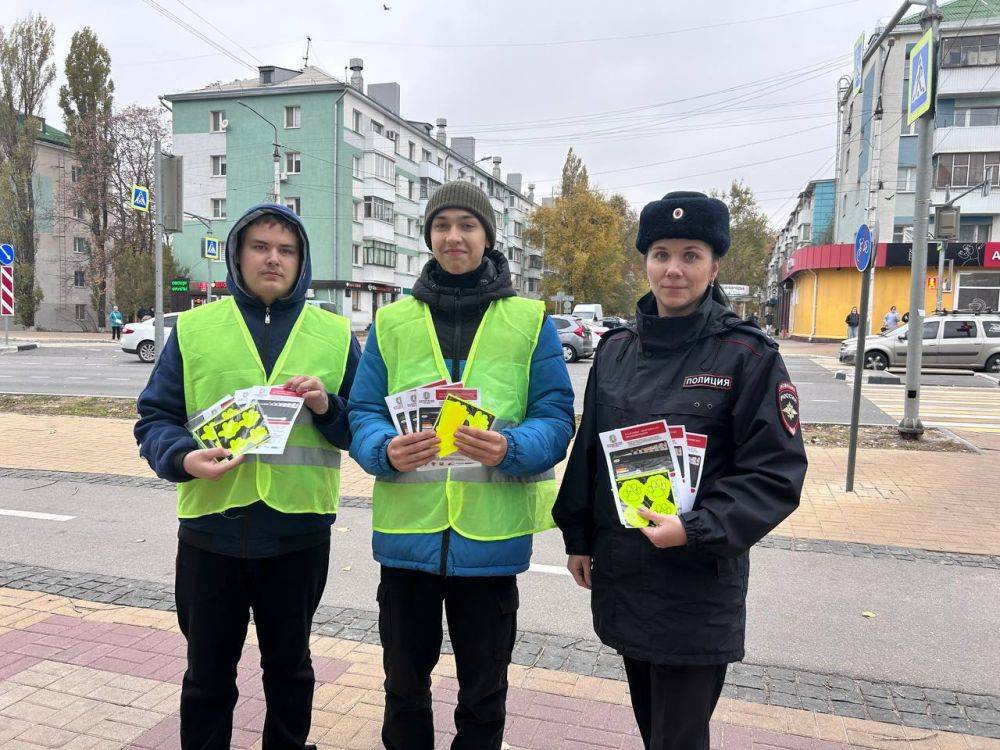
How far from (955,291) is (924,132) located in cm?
3278

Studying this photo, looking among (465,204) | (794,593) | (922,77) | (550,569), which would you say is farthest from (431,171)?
(465,204)

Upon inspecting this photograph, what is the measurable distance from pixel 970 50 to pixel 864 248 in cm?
4054

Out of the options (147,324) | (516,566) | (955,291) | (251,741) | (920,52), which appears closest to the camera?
(516,566)

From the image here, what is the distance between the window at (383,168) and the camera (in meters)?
46.9

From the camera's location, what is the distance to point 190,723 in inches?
102

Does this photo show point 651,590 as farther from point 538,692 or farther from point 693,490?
point 538,692

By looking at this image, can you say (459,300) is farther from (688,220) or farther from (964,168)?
(964,168)

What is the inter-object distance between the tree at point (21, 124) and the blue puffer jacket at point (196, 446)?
49.6 meters

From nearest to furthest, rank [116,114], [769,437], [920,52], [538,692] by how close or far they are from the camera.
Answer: [769,437]
[538,692]
[920,52]
[116,114]

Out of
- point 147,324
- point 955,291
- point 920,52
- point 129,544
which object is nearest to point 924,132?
point 920,52

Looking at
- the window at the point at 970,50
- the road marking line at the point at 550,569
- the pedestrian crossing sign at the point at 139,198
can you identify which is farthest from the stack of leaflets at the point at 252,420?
the window at the point at 970,50

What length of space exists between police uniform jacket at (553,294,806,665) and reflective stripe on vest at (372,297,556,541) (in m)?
0.30

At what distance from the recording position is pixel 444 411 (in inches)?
89.1

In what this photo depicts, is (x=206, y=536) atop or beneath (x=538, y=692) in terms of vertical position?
atop
